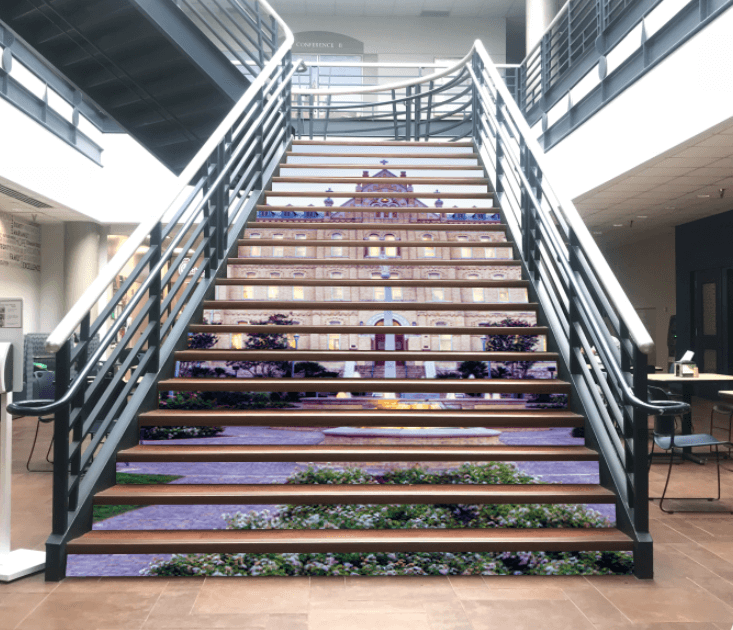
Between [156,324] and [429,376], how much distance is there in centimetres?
137

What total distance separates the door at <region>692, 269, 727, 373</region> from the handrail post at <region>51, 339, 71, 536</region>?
936 centimetres

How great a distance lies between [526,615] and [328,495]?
2.93ft

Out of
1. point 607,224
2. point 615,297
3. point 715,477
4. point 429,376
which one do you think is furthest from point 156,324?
point 607,224

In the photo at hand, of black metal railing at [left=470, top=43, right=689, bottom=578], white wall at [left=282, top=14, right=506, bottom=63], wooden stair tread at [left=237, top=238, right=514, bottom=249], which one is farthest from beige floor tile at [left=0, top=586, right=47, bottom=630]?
white wall at [left=282, top=14, right=506, bottom=63]

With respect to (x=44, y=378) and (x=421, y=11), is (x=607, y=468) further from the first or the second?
(x=421, y=11)

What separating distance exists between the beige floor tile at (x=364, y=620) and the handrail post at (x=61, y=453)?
1034mm

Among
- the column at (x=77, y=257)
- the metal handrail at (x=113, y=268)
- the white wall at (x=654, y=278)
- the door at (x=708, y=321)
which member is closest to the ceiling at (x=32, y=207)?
the column at (x=77, y=257)

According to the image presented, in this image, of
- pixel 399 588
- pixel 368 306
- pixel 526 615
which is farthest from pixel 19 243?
pixel 526 615

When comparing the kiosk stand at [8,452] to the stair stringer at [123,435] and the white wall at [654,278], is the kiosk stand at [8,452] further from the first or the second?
the white wall at [654,278]

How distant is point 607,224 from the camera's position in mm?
10109

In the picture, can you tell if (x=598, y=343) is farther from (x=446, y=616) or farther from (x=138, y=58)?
(x=138, y=58)

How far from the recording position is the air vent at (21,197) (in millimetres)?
7455

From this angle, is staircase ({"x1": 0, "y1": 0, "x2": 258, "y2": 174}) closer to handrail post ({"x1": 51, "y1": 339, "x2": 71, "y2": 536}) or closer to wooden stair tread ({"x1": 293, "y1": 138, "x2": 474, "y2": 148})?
wooden stair tread ({"x1": 293, "y1": 138, "x2": 474, "y2": 148})

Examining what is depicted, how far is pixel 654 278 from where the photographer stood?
11883 millimetres
